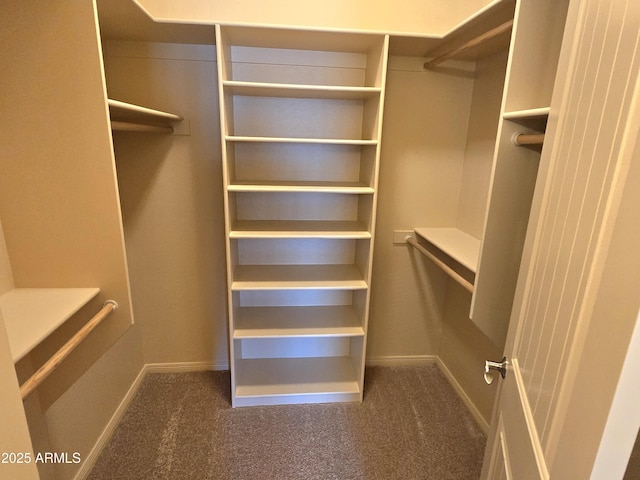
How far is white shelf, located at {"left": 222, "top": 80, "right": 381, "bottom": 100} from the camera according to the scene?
172cm

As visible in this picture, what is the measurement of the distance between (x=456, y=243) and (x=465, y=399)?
1.00m

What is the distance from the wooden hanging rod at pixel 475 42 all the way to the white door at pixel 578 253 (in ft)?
2.40

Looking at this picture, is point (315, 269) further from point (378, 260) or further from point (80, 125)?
point (80, 125)

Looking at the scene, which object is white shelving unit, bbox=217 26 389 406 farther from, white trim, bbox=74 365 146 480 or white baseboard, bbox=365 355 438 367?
white trim, bbox=74 365 146 480

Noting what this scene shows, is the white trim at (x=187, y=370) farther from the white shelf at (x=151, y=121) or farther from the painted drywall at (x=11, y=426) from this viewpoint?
the white shelf at (x=151, y=121)

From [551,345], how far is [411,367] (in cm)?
207

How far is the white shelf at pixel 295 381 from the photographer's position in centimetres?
221

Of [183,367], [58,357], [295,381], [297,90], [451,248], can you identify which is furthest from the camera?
[183,367]

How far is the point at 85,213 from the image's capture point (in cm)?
131

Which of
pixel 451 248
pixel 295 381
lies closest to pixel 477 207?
pixel 451 248

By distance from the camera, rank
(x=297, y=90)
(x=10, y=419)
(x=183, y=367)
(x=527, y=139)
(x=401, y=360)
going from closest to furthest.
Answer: (x=10, y=419)
(x=527, y=139)
(x=297, y=90)
(x=183, y=367)
(x=401, y=360)

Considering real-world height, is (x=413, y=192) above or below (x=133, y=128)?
below

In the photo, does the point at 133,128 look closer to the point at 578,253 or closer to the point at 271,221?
the point at 271,221

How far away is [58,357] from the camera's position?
3.43 ft
